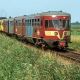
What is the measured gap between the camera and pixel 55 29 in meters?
28.2

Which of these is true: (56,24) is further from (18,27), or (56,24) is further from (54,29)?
(18,27)

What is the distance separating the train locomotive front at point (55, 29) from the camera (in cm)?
2812

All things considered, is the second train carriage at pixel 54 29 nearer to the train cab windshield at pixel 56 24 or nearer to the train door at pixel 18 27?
the train cab windshield at pixel 56 24

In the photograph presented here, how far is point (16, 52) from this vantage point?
60.7 feet

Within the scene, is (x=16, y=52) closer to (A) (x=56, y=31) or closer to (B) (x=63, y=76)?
(B) (x=63, y=76)

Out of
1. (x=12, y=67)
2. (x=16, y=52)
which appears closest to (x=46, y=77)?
(x=12, y=67)

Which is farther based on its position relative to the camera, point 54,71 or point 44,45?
point 44,45

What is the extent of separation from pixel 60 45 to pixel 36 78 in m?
16.4

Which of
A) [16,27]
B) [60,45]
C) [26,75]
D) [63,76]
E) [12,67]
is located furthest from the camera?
[16,27]

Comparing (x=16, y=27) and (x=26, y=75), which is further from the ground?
(x=26, y=75)

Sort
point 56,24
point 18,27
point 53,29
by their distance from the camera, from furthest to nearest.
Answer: point 18,27 < point 56,24 < point 53,29

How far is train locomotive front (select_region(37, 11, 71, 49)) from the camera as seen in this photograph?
28125 millimetres

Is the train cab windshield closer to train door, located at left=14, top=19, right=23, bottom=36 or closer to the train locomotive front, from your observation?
the train locomotive front

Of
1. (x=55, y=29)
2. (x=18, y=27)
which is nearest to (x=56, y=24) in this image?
(x=55, y=29)
